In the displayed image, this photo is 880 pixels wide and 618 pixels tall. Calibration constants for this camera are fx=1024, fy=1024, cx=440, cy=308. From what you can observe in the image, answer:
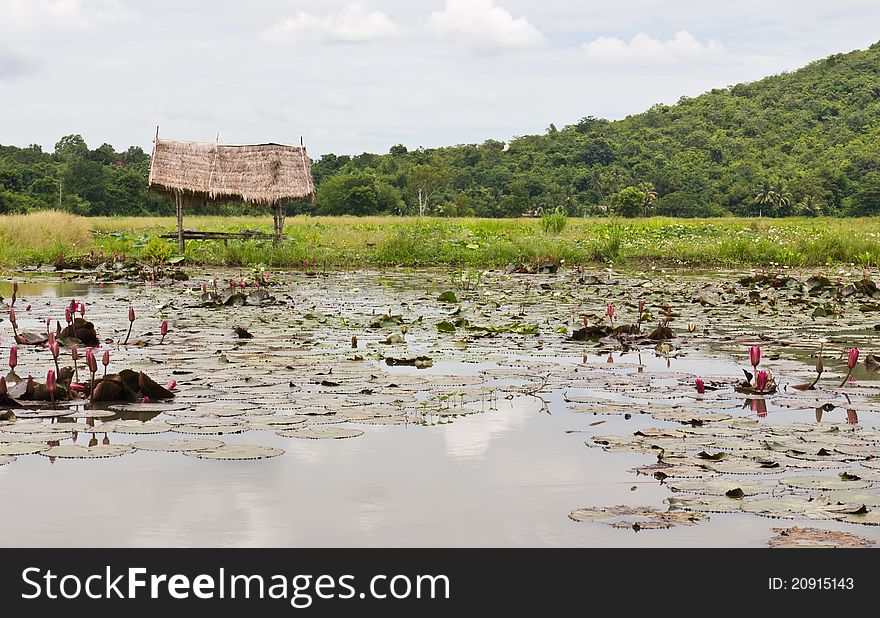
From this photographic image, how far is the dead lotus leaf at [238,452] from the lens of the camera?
4184mm

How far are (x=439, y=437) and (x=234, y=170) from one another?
2041 cm

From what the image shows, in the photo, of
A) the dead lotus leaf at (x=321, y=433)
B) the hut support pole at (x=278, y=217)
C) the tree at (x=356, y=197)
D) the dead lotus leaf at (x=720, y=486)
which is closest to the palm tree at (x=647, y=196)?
the tree at (x=356, y=197)

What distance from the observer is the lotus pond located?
11.1 feet

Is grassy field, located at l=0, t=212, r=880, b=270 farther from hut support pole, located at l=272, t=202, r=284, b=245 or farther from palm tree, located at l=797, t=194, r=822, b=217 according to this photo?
palm tree, located at l=797, t=194, r=822, b=217

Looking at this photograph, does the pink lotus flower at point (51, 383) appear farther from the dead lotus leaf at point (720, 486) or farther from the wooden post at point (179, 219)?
the wooden post at point (179, 219)

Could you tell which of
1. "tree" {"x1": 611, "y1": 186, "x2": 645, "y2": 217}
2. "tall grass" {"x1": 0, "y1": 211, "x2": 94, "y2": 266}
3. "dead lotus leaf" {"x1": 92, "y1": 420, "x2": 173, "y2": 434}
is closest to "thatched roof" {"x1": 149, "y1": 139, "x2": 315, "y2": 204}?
"tall grass" {"x1": 0, "y1": 211, "x2": 94, "y2": 266}

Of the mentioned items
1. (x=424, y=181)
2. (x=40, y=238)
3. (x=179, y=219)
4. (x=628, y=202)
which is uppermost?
(x=424, y=181)

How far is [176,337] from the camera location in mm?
8156

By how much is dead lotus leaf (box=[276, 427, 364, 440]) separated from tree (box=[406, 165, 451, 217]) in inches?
2937

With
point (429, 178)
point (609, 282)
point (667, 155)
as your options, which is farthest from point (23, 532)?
point (667, 155)

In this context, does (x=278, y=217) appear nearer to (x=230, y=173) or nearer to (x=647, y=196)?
(x=230, y=173)

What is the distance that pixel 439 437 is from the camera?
474 centimetres

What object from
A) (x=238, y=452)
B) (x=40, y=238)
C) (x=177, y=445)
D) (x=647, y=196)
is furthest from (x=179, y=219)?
(x=647, y=196)
